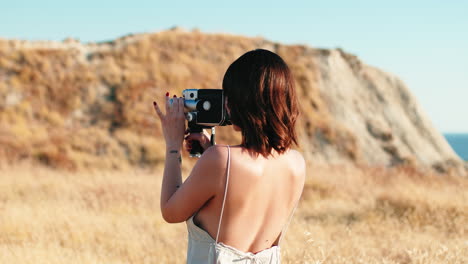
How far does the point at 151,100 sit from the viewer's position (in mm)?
23766

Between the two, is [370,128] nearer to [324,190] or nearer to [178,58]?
[178,58]

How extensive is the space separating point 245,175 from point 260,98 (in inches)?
13.1

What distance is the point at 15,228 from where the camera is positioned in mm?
6340

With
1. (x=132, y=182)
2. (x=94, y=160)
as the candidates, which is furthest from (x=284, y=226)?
(x=94, y=160)

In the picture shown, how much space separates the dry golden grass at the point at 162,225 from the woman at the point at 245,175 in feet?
6.68

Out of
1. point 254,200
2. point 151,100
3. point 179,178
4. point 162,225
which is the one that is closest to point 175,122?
point 179,178

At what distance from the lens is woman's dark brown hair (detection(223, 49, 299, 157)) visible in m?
2.00

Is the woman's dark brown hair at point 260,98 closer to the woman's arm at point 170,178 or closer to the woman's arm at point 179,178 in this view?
the woman's arm at point 179,178

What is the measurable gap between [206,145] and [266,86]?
58cm

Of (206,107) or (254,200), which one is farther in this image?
(206,107)

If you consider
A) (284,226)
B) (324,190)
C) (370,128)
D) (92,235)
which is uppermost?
(284,226)

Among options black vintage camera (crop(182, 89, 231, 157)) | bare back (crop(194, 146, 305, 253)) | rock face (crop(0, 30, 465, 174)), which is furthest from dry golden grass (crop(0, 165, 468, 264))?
rock face (crop(0, 30, 465, 174))

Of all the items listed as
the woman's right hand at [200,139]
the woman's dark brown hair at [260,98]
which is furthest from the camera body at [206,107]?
the woman's dark brown hair at [260,98]

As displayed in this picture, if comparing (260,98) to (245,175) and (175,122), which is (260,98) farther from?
(175,122)
